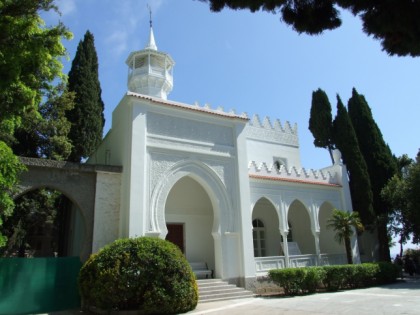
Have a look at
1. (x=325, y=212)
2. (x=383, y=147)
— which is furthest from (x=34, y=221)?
(x=383, y=147)

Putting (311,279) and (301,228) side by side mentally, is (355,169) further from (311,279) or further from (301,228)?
(311,279)

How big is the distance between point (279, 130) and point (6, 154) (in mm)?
19012

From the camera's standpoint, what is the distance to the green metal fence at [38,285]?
34.7ft

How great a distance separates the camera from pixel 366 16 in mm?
4348

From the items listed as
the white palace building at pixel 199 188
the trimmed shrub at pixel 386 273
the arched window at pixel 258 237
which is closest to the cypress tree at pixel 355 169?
the white palace building at pixel 199 188

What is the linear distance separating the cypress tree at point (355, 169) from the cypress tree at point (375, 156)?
96 centimetres

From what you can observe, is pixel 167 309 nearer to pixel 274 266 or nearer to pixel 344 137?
pixel 274 266

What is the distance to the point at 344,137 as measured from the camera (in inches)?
886

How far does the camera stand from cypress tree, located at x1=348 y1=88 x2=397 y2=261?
21.4 m

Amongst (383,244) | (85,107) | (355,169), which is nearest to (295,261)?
(383,244)

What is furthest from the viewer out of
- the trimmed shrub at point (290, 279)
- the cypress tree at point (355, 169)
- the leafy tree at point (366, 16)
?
the cypress tree at point (355, 169)

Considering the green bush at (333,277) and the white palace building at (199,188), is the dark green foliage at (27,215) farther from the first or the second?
the green bush at (333,277)

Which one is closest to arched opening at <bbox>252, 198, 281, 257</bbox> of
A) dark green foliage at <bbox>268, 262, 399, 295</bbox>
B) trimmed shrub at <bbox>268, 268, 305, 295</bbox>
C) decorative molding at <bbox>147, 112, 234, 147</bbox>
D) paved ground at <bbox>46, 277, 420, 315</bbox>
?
dark green foliage at <bbox>268, 262, 399, 295</bbox>

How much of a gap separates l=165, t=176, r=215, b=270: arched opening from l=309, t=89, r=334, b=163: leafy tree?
1527 centimetres
